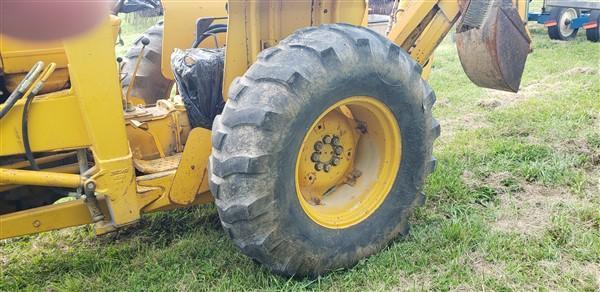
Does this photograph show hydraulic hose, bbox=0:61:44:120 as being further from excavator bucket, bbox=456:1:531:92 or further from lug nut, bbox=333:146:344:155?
excavator bucket, bbox=456:1:531:92

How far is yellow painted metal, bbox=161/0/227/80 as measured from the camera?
3.86 m

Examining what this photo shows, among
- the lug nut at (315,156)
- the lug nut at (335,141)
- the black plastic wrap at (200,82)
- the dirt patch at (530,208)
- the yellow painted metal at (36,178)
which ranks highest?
the black plastic wrap at (200,82)

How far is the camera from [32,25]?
2.57 meters

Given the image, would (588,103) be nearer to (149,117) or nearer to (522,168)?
(522,168)

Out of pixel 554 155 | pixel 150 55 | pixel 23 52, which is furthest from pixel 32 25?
pixel 554 155

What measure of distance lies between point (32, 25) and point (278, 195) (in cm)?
134

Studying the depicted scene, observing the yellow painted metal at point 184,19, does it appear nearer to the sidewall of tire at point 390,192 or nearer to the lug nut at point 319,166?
the lug nut at point 319,166

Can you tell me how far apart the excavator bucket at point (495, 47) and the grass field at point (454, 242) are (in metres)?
0.68

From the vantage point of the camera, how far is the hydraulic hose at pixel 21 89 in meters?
2.49

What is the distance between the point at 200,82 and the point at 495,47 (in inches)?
80.4

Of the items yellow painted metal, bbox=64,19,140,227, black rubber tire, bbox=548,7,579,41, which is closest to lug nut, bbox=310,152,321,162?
yellow painted metal, bbox=64,19,140,227

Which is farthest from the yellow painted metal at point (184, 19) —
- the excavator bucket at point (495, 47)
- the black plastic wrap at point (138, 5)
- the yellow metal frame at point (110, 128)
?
the excavator bucket at point (495, 47)

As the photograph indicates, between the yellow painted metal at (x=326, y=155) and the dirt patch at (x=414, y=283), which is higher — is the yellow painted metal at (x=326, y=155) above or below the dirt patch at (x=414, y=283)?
above

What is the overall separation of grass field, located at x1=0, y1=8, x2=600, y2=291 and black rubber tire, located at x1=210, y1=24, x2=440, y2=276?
0.20 metres
